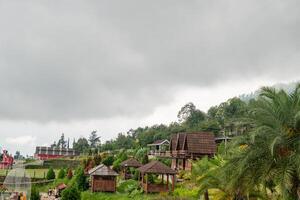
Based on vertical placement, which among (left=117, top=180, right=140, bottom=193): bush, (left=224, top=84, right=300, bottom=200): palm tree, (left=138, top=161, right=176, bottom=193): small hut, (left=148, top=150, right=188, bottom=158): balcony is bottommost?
(left=117, top=180, right=140, bottom=193): bush

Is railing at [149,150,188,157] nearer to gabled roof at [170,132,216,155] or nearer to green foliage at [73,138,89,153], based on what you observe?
gabled roof at [170,132,216,155]

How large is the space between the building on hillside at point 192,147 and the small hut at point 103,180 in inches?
446

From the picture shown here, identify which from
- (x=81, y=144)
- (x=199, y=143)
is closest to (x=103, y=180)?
(x=199, y=143)

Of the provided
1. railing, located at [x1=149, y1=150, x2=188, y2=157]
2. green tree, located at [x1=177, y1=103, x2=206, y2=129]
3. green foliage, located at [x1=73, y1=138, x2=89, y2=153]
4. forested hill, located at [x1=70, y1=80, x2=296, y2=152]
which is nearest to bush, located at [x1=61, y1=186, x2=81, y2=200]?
railing, located at [x1=149, y1=150, x2=188, y2=157]

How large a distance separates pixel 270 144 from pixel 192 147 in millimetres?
33708

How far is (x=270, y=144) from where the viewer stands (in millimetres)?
14570

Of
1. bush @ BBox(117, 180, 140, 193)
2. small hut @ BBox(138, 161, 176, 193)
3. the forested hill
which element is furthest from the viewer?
the forested hill

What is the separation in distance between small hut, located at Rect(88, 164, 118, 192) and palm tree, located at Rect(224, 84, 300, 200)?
76.5 ft

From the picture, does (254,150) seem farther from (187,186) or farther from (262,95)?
(187,186)

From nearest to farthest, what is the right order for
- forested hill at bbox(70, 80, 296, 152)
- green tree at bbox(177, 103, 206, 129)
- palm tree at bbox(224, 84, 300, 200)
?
palm tree at bbox(224, 84, 300, 200) → forested hill at bbox(70, 80, 296, 152) → green tree at bbox(177, 103, 206, 129)

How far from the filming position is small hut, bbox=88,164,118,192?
3775 centimetres

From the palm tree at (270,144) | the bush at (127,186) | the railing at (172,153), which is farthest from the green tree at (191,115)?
the palm tree at (270,144)

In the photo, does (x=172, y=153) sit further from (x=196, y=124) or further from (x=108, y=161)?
(x=196, y=124)

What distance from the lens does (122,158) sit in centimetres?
5578
